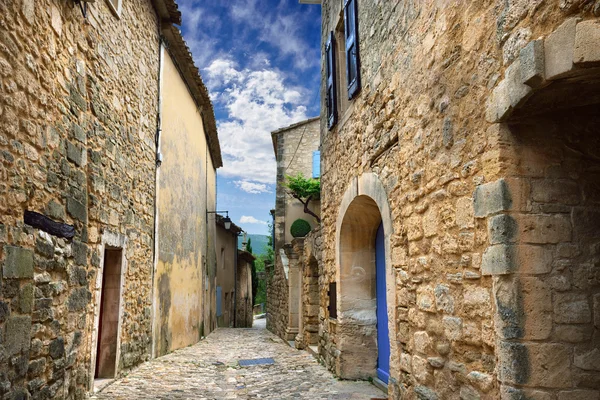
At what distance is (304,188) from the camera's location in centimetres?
1406

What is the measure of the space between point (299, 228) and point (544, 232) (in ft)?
39.0

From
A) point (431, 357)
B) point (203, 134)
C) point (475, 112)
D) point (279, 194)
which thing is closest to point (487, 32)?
point (475, 112)

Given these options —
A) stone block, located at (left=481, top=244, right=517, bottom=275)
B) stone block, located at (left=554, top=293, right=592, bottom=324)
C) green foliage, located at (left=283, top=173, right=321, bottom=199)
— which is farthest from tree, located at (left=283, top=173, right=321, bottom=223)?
stone block, located at (left=554, top=293, right=592, bottom=324)

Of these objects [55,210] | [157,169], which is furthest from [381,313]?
[157,169]

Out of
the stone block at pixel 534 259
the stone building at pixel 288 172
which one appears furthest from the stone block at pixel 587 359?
the stone building at pixel 288 172

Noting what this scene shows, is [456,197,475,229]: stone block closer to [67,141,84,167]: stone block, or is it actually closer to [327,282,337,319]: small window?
[327,282,337,319]: small window

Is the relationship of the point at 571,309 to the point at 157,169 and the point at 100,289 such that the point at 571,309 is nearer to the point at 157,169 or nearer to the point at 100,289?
the point at 100,289

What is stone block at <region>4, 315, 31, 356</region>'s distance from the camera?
10.5 feet

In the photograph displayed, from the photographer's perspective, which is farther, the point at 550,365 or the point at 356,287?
the point at 356,287

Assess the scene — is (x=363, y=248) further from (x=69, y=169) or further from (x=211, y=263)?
(x=211, y=263)

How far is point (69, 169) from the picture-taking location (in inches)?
171

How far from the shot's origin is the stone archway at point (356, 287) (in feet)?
18.6

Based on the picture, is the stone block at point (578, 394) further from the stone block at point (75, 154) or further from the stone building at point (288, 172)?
the stone building at point (288, 172)

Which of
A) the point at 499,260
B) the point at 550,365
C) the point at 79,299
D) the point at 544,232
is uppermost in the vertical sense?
the point at 544,232
